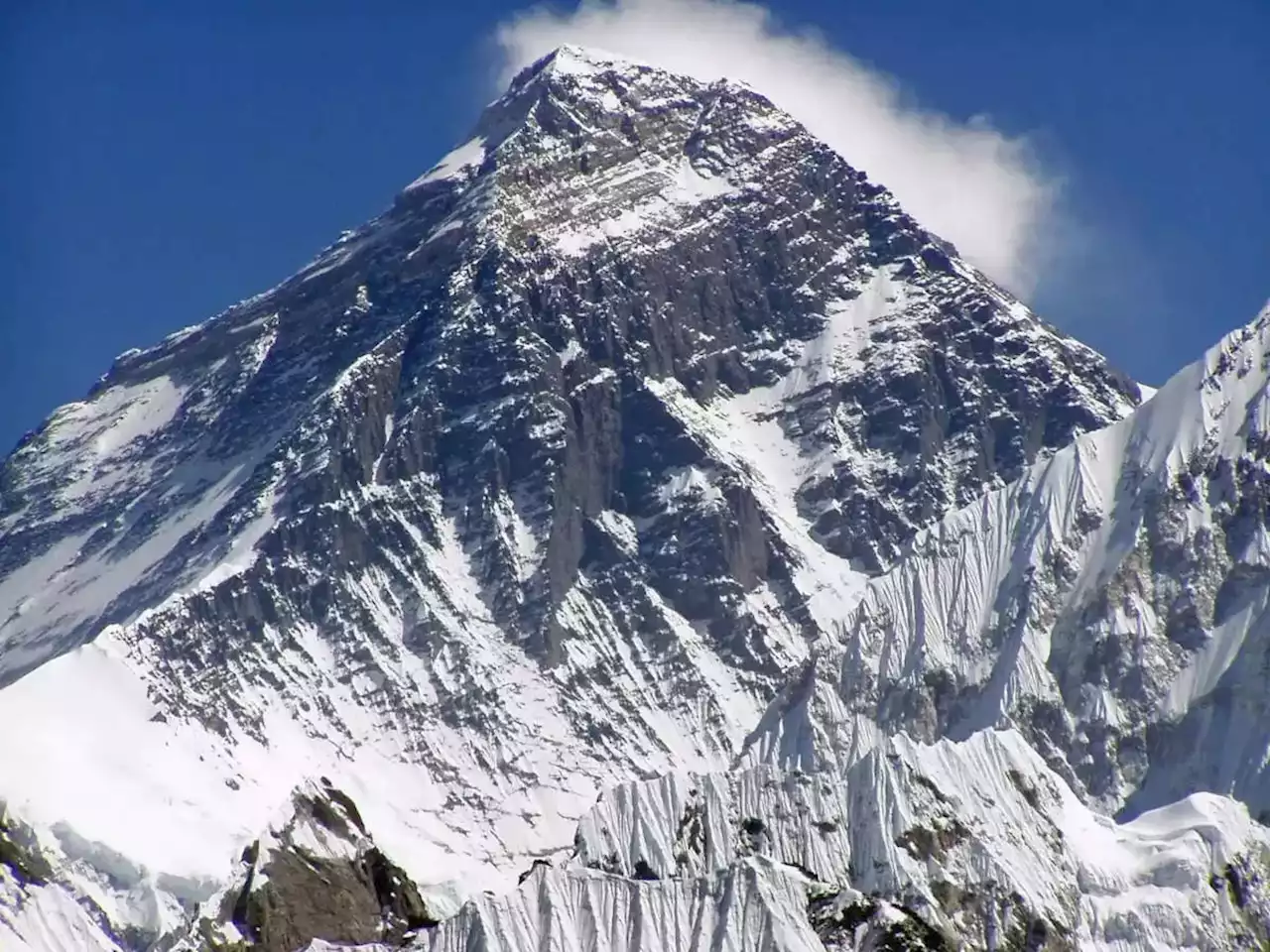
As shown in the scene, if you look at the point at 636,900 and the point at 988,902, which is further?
the point at 988,902

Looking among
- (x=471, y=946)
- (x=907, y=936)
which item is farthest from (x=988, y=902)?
(x=471, y=946)

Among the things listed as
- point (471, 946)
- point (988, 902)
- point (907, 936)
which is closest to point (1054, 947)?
point (988, 902)

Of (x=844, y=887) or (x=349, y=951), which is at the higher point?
(x=844, y=887)

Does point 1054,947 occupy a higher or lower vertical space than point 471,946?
higher

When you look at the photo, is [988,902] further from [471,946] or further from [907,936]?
[471,946]

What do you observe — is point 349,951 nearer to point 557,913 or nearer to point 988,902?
point 557,913

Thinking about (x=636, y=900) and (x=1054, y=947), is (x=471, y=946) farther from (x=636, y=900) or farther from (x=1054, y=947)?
(x=1054, y=947)

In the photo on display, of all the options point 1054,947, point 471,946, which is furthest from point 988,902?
point 471,946

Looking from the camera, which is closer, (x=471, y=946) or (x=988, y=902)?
(x=471, y=946)
